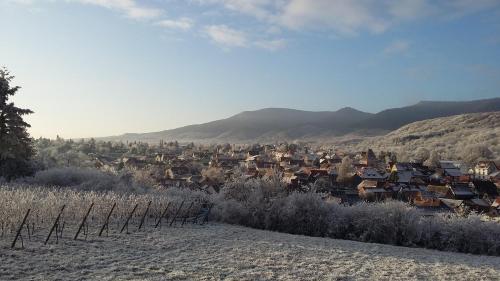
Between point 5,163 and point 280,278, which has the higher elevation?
point 5,163

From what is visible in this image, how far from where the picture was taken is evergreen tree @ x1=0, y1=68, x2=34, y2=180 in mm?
43156

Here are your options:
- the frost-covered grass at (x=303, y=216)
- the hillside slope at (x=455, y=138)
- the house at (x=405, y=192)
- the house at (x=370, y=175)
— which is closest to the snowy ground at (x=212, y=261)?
the frost-covered grass at (x=303, y=216)

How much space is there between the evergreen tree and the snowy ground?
23178mm

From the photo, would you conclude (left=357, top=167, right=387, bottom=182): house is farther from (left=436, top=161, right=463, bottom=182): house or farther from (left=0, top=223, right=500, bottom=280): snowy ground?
(left=0, top=223, right=500, bottom=280): snowy ground

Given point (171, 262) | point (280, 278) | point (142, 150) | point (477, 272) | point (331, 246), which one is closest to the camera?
point (280, 278)

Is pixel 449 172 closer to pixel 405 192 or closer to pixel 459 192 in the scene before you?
pixel 459 192

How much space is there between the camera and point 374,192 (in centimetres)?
5762

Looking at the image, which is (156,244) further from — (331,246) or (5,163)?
(5,163)

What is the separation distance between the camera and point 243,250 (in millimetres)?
23312

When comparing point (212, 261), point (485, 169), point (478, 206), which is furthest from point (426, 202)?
point (485, 169)

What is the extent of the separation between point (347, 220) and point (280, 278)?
66.3 feet

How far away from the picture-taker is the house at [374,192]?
56438 mm

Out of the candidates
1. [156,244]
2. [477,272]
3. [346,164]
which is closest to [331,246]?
[477,272]

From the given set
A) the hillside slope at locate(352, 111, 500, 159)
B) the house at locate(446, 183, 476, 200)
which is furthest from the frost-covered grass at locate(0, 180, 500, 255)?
the hillside slope at locate(352, 111, 500, 159)
